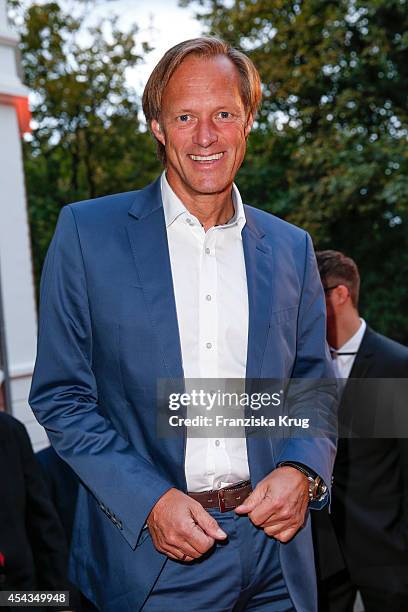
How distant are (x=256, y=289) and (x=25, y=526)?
1.28m

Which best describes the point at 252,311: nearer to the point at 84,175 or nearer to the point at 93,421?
the point at 93,421

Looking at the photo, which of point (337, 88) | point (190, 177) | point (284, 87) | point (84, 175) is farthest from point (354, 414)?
point (84, 175)

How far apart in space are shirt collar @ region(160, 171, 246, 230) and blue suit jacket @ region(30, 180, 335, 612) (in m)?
0.03

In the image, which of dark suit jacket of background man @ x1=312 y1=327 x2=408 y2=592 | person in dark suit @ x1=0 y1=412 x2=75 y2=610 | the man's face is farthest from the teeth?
dark suit jacket of background man @ x1=312 y1=327 x2=408 y2=592

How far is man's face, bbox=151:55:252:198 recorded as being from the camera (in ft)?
6.43

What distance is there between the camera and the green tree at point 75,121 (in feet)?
51.6

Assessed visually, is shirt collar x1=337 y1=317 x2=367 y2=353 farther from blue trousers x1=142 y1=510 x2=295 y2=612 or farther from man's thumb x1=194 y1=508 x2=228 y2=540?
man's thumb x1=194 y1=508 x2=228 y2=540

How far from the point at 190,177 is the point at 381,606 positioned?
234 centimetres

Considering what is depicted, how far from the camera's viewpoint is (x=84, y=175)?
1838 centimetres

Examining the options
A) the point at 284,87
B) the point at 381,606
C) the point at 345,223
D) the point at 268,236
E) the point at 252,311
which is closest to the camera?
the point at 252,311

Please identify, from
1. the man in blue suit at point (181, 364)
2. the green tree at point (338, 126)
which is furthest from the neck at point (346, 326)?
the green tree at point (338, 126)

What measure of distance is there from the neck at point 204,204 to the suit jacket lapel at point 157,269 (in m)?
0.06

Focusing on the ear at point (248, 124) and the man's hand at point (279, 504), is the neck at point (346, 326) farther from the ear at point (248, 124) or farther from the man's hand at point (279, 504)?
the man's hand at point (279, 504)

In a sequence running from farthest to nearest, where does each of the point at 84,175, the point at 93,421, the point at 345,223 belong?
the point at 84,175
the point at 345,223
the point at 93,421
